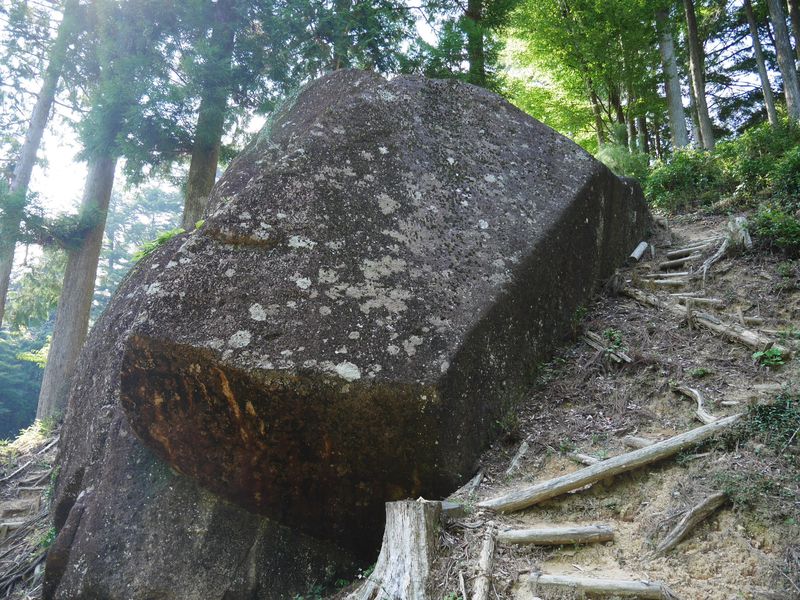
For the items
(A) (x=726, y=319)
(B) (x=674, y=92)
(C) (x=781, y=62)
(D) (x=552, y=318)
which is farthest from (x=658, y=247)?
(C) (x=781, y=62)

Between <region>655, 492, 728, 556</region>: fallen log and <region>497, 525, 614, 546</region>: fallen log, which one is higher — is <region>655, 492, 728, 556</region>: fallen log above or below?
above

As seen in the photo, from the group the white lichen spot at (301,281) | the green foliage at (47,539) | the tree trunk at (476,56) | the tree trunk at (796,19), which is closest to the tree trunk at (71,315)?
the green foliage at (47,539)

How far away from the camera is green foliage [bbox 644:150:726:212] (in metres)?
9.20

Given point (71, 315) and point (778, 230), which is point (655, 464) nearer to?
point (778, 230)

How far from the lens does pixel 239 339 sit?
3.71 metres

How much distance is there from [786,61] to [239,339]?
15.1 m

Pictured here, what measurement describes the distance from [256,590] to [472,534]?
6.13ft

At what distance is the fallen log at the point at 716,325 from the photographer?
4398mm

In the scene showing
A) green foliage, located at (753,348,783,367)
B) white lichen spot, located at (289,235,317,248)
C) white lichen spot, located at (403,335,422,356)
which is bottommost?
white lichen spot, located at (403,335,422,356)

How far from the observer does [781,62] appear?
12.9 m

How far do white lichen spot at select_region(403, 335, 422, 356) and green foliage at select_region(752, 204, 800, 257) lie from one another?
4.50 m

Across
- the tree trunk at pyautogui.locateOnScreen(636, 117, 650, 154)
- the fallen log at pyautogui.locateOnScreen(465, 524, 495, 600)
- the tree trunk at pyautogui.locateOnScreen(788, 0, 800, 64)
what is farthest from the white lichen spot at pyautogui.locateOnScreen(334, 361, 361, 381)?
the tree trunk at pyautogui.locateOnScreen(788, 0, 800, 64)

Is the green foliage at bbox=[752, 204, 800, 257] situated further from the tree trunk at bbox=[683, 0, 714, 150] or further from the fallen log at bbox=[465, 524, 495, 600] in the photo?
the tree trunk at bbox=[683, 0, 714, 150]

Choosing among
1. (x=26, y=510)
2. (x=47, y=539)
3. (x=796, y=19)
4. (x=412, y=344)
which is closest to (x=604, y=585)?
(x=412, y=344)
